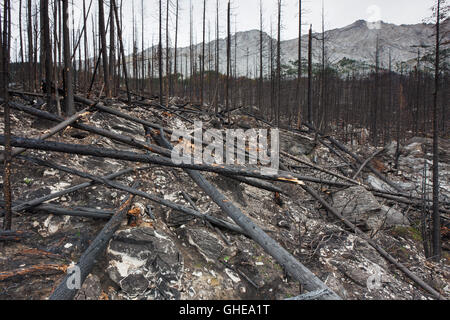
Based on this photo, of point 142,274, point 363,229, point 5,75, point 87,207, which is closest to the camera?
point 142,274

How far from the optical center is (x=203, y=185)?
3.86 m

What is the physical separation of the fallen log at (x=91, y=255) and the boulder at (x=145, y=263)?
0.15 meters

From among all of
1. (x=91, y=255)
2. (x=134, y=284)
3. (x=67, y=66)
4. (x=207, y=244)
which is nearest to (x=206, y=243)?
(x=207, y=244)

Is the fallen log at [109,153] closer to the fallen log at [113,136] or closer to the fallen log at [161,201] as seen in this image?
the fallen log at [113,136]

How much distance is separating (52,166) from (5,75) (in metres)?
1.48

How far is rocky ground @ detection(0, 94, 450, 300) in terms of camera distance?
2.45 metres

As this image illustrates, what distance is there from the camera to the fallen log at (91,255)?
1.87m

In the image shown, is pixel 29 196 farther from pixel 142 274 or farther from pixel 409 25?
pixel 409 25

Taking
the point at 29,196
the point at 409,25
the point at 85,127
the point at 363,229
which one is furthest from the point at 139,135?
the point at 409,25

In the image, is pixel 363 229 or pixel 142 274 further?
pixel 363 229

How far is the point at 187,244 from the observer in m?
3.23

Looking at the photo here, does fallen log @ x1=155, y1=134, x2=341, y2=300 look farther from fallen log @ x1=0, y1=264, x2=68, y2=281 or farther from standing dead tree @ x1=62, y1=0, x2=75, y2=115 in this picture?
standing dead tree @ x1=62, y1=0, x2=75, y2=115

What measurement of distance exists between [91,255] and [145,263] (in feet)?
2.01

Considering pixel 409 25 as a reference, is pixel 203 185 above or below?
below
